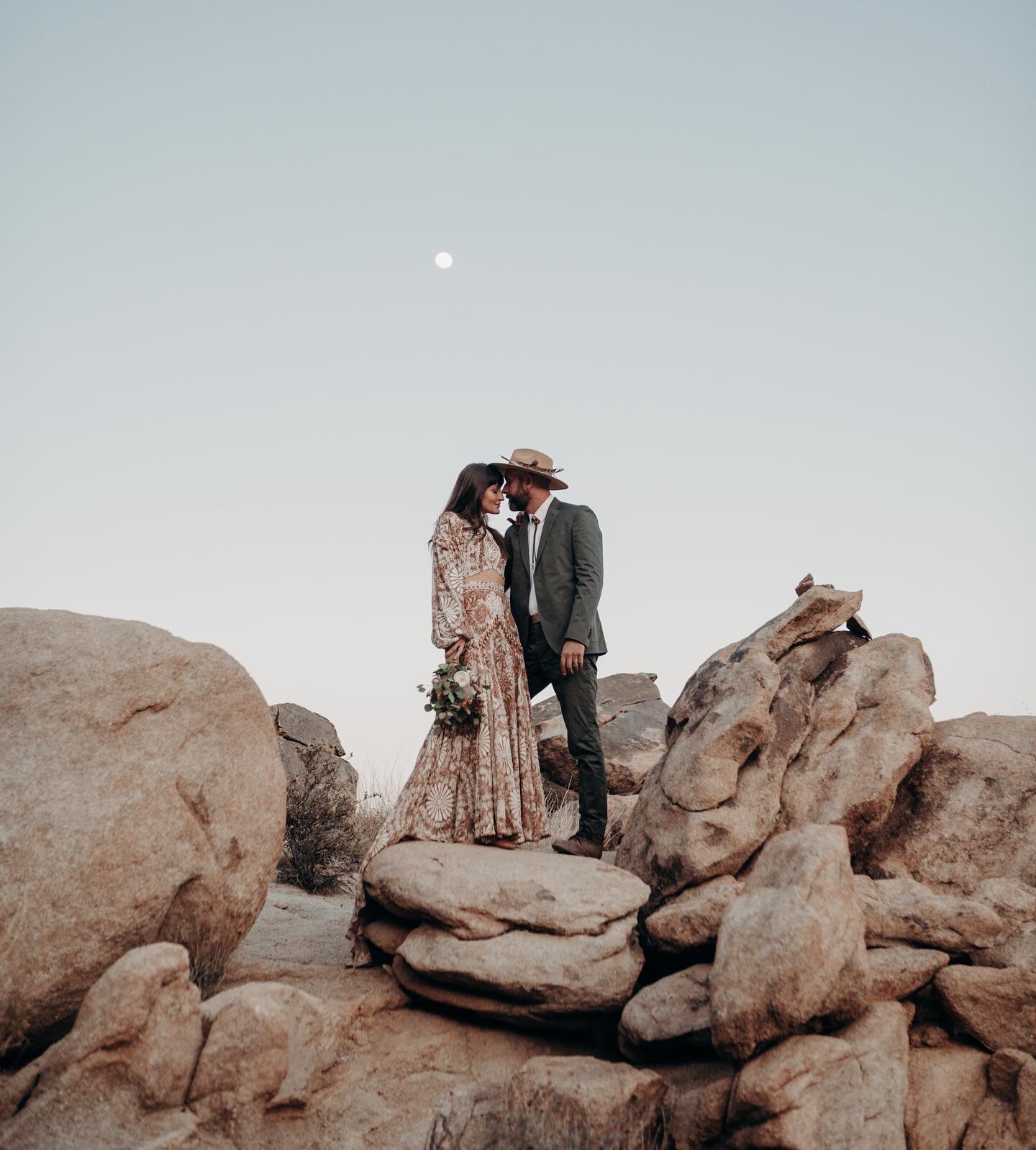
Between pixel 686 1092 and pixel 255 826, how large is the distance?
108 inches

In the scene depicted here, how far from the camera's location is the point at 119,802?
5.02 metres

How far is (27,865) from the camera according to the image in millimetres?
4656

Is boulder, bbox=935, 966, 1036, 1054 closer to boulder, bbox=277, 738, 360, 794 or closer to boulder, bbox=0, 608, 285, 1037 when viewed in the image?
boulder, bbox=0, 608, 285, 1037

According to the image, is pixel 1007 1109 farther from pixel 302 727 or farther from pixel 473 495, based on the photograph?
pixel 302 727

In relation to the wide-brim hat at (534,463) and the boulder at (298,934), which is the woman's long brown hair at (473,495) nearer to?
the wide-brim hat at (534,463)

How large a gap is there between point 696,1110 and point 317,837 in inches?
247

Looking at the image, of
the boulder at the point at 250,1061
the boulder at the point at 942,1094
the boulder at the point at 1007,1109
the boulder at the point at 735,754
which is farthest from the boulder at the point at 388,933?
the boulder at the point at 1007,1109

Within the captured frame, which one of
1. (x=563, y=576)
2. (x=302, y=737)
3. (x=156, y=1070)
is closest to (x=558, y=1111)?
(x=156, y=1070)

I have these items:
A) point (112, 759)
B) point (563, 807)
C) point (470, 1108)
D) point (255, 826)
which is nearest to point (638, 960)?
point (470, 1108)

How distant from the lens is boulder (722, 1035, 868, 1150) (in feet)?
13.8

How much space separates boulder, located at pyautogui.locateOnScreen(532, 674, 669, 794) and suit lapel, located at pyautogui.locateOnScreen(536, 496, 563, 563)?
4.18m

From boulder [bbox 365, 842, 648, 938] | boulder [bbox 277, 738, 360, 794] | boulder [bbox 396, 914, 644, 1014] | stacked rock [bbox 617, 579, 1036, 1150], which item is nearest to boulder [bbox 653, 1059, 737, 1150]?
stacked rock [bbox 617, 579, 1036, 1150]

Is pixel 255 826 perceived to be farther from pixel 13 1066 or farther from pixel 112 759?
pixel 13 1066

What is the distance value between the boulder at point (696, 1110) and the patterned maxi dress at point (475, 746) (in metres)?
2.27
